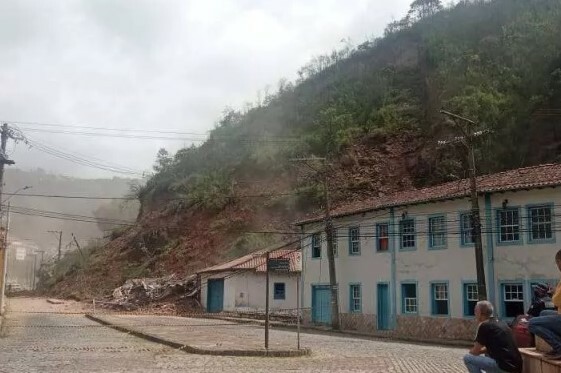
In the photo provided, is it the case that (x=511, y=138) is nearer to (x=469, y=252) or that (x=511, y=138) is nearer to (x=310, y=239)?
(x=310, y=239)

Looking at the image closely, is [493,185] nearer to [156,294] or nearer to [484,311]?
[484,311]

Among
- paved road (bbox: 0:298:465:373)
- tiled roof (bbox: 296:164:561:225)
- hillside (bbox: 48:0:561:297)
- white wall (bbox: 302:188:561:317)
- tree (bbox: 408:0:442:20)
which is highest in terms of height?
tree (bbox: 408:0:442:20)

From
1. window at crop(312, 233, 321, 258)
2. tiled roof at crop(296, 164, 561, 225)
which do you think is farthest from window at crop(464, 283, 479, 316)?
window at crop(312, 233, 321, 258)

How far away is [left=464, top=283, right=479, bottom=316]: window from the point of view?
24.4 meters

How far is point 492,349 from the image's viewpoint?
6.76 meters

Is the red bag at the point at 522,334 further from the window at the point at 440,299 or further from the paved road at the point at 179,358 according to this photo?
the window at the point at 440,299

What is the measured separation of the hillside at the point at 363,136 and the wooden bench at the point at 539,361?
127 ft

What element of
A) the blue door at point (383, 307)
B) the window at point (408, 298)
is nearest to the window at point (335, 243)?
the blue door at point (383, 307)

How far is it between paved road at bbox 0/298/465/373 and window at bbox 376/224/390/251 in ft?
21.6

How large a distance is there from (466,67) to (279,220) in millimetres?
22523

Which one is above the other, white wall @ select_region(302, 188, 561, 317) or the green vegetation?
the green vegetation

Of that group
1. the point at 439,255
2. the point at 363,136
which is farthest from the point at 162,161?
the point at 439,255

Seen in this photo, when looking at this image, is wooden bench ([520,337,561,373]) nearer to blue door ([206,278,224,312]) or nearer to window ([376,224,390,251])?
window ([376,224,390,251])

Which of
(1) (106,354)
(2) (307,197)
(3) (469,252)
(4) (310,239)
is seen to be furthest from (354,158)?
(1) (106,354)
